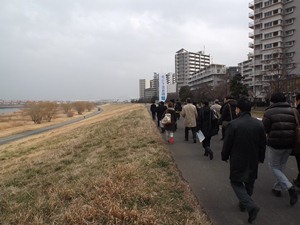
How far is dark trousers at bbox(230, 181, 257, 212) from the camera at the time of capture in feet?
12.2

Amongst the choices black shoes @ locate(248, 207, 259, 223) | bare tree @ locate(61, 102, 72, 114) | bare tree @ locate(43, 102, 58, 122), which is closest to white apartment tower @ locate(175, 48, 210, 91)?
bare tree @ locate(61, 102, 72, 114)

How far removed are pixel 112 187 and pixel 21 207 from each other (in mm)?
1803

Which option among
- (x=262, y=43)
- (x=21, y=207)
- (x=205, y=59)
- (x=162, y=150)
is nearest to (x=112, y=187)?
(x=21, y=207)

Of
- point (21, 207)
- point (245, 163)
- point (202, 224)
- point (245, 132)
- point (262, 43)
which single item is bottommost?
point (21, 207)

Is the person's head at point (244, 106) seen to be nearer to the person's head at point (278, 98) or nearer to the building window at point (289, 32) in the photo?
the person's head at point (278, 98)

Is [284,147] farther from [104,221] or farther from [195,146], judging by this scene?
[195,146]

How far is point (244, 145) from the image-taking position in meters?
3.83

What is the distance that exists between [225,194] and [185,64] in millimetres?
131186

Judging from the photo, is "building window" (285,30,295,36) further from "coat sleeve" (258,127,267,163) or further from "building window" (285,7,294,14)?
"coat sleeve" (258,127,267,163)

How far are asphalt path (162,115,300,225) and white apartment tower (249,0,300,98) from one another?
51.2 metres

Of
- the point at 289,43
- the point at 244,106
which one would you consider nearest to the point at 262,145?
the point at 244,106

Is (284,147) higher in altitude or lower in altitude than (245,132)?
lower

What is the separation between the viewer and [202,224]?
3.63 m

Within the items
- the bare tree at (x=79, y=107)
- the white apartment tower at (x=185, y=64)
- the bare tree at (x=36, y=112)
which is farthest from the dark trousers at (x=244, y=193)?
the white apartment tower at (x=185, y=64)
